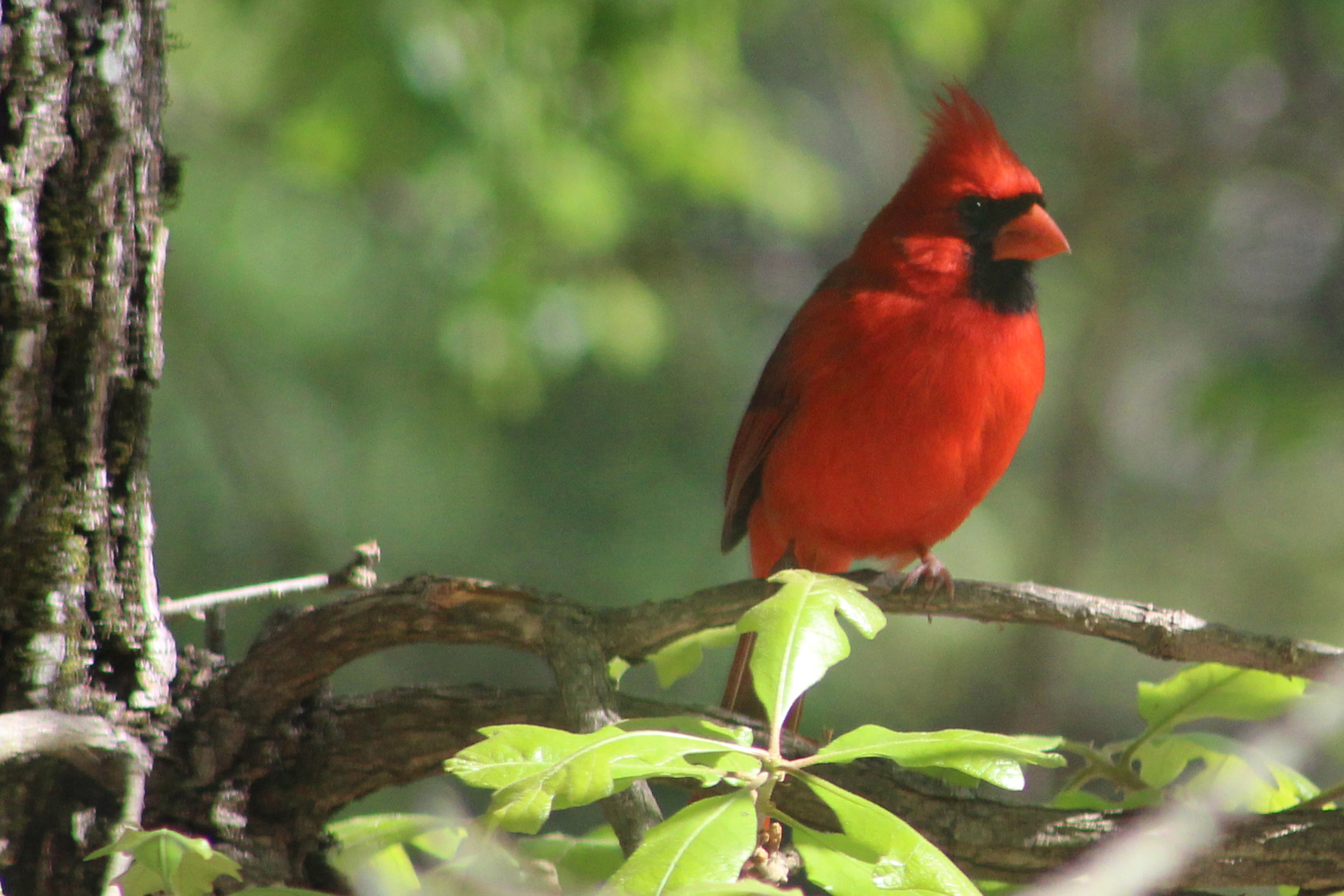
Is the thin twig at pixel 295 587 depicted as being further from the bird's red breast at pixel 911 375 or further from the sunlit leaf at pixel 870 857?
the bird's red breast at pixel 911 375

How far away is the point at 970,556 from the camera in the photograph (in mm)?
4285

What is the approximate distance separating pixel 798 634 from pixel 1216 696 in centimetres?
64

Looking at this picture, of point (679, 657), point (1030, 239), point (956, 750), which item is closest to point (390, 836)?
point (679, 657)

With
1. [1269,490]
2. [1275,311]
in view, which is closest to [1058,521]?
[1275,311]

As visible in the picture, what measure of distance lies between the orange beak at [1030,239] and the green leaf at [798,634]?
1.31 m

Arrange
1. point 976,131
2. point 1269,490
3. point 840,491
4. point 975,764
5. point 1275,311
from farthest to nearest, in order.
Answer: point 1269,490 < point 1275,311 < point 976,131 < point 840,491 < point 975,764

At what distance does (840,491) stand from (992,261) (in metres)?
0.47

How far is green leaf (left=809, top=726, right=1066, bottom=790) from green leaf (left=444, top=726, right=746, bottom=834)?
3.1 inches

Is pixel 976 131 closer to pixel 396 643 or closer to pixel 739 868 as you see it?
pixel 396 643

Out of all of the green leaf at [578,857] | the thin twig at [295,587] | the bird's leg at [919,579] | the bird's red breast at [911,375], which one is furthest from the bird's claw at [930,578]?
the thin twig at [295,587]

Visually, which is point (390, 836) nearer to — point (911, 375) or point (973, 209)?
point (911, 375)

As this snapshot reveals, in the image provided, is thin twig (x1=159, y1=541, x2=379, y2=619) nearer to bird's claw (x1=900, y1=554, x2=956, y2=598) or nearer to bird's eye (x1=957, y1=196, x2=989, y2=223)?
bird's claw (x1=900, y1=554, x2=956, y2=598)

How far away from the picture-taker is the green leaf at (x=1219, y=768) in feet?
4.28

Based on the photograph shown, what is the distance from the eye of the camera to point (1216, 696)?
1360 mm
